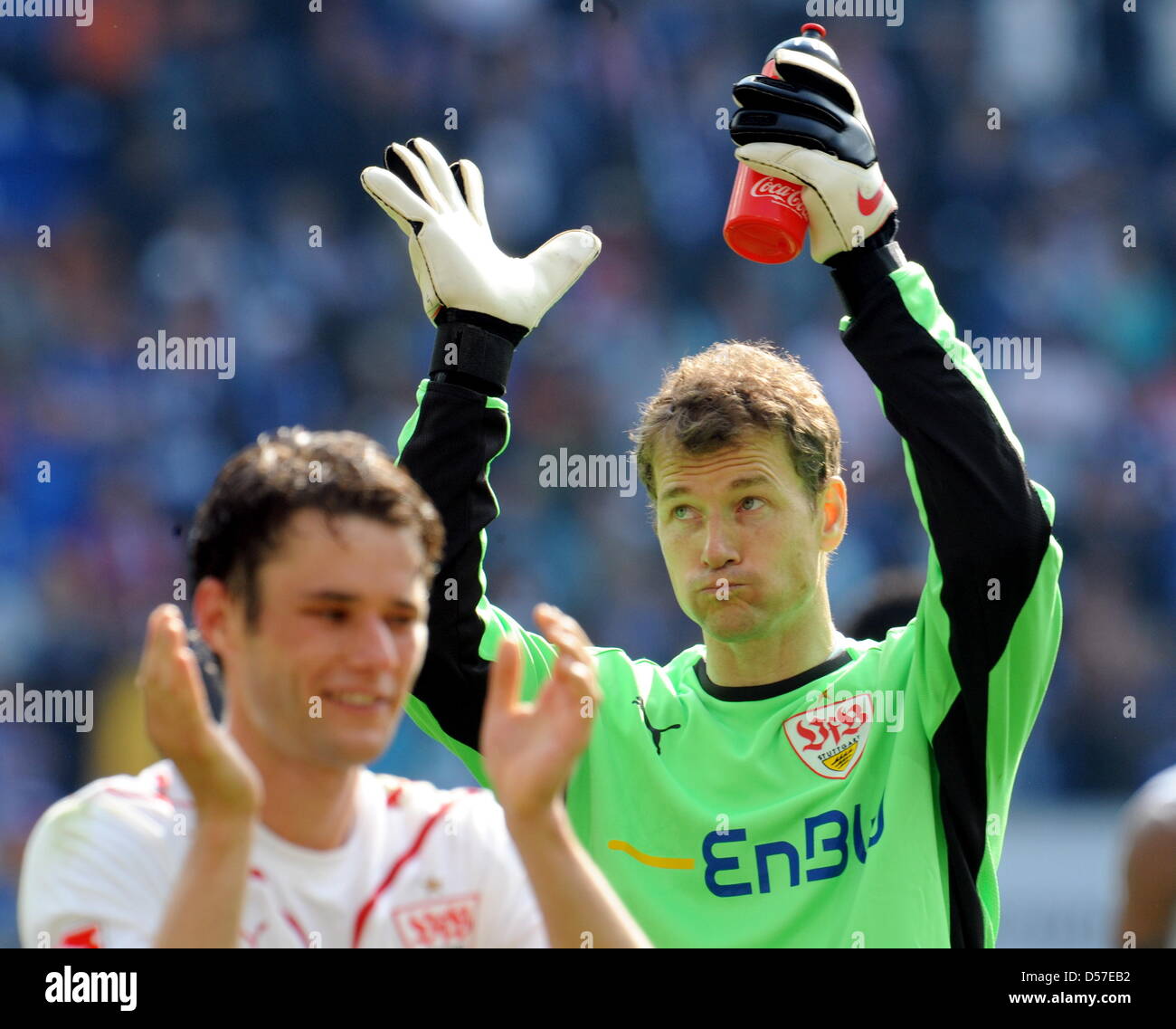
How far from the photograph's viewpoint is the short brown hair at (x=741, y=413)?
3.32 metres

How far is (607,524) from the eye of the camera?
870 cm

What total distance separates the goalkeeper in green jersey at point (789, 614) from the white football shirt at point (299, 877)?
2.45 ft

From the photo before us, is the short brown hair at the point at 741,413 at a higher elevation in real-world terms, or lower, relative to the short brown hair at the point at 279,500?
higher

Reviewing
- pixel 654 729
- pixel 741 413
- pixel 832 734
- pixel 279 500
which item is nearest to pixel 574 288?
pixel 741 413

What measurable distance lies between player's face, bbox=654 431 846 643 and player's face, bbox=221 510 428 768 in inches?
38.8

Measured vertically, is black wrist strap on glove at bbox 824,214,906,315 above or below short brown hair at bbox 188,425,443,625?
above

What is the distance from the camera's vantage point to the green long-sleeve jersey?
10.1 feet

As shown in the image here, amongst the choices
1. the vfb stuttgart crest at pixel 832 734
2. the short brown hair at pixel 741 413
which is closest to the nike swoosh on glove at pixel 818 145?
the short brown hair at pixel 741 413

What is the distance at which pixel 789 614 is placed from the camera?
10.7ft

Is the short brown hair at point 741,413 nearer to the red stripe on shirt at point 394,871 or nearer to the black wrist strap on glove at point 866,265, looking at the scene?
the black wrist strap on glove at point 866,265

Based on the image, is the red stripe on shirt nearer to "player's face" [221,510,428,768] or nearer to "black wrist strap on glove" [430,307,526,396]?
"player's face" [221,510,428,768]

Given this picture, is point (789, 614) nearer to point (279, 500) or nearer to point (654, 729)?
point (654, 729)

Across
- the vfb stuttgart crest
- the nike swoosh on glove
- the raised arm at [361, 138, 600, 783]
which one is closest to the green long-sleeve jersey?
the vfb stuttgart crest
